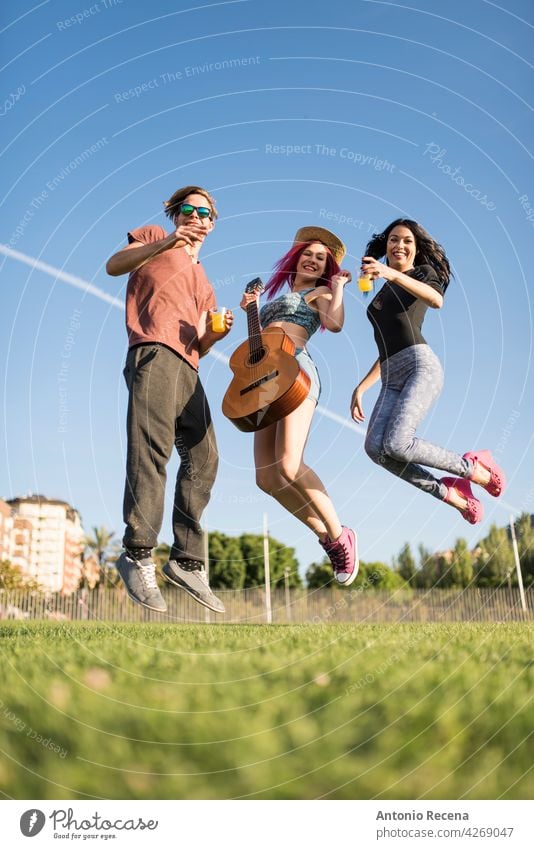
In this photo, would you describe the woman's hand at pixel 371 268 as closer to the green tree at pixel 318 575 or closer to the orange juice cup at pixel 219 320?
the orange juice cup at pixel 219 320

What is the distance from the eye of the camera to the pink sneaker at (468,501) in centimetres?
611

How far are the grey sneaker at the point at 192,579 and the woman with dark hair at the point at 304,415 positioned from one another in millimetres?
1024

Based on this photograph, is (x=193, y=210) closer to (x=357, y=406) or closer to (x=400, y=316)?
(x=400, y=316)

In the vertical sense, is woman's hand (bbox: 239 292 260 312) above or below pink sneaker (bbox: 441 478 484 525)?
above

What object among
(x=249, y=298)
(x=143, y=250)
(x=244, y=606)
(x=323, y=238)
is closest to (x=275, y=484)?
(x=249, y=298)

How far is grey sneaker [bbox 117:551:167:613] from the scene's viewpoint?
5031 mm

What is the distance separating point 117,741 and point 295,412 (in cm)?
431

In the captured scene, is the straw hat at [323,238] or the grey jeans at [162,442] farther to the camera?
the straw hat at [323,238]

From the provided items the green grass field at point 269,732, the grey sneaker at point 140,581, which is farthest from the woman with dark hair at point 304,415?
the green grass field at point 269,732

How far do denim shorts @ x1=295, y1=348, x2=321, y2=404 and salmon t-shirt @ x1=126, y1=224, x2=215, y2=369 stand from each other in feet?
3.10

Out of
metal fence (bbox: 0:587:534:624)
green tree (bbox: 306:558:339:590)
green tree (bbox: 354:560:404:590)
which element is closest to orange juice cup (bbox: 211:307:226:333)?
green tree (bbox: 354:560:404:590)

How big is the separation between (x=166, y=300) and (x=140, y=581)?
232cm

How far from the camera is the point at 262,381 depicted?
5715 mm

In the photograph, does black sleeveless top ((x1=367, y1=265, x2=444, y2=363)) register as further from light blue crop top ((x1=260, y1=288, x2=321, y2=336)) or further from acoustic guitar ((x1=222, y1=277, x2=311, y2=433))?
acoustic guitar ((x1=222, y1=277, x2=311, y2=433))
